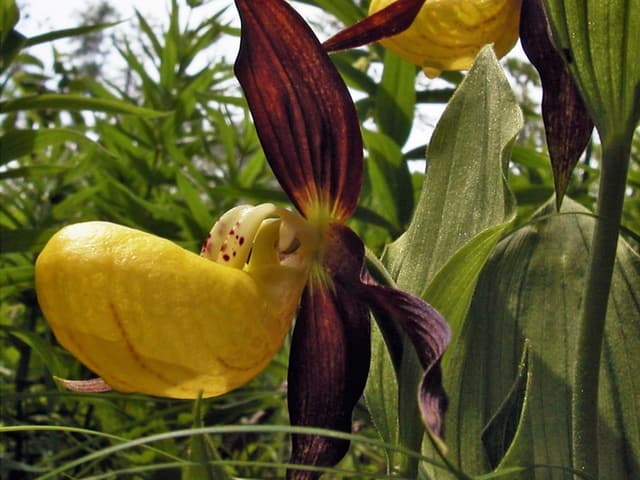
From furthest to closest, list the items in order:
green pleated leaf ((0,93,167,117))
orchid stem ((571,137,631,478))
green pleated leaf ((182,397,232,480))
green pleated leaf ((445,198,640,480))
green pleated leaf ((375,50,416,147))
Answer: green pleated leaf ((375,50,416,147)) → green pleated leaf ((0,93,167,117)) → green pleated leaf ((445,198,640,480)) → orchid stem ((571,137,631,478)) → green pleated leaf ((182,397,232,480))

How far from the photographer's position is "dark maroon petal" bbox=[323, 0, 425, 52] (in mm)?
662

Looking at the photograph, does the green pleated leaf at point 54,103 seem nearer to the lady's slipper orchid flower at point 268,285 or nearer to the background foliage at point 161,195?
the background foliage at point 161,195

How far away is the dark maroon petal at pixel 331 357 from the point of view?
75 centimetres

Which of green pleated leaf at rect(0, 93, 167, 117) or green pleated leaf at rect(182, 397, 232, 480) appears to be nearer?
green pleated leaf at rect(182, 397, 232, 480)

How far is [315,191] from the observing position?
2.56ft

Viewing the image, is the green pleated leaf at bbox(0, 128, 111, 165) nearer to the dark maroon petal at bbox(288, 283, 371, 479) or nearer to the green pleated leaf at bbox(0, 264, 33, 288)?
the green pleated leaf at bbox(0, 264, 33, 288)

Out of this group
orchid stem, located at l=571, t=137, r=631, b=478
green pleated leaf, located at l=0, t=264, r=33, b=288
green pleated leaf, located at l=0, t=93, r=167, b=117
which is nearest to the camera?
orchid stem, located at l=571, t=137, r=631, b=478

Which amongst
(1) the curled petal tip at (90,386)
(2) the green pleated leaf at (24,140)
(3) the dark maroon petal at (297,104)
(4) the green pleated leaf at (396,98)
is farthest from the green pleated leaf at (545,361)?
(2) the green pleated leaf at (24,140)

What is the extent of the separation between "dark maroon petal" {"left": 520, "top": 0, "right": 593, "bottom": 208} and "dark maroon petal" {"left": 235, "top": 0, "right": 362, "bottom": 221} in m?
0.16

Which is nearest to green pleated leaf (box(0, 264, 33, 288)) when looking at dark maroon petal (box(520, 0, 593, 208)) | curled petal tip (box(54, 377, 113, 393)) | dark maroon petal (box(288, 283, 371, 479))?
curled petal tip (box(54, 377, 113, 393))

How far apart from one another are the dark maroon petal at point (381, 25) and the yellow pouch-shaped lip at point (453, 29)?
0.09 m

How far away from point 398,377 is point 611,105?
27cm

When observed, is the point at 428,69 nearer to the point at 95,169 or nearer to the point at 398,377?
the point at 398,377

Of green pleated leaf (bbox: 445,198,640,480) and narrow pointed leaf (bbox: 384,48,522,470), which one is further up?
narrow pointed leaf (bbox: 384,48,522,470)
